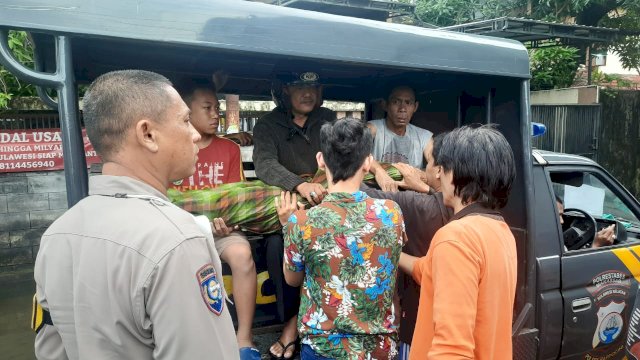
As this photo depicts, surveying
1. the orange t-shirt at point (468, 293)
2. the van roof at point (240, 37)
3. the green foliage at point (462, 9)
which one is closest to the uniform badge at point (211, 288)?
the orange t-shirt at point (468, 293)

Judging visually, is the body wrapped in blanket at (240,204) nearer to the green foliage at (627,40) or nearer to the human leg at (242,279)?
the human leg at (242,279)

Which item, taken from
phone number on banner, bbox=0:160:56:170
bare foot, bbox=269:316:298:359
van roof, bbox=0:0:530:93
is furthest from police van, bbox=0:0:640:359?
phone number on banner, bbox=0:160:56:170

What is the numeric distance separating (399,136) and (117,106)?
2281mm

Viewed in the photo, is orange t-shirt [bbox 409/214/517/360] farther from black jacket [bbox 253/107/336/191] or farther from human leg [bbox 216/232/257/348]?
black jacket [bbox 253/107/336/191]

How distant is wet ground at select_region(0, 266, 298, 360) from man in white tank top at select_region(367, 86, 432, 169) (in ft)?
11.8

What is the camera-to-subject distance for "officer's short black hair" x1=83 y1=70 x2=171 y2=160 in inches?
41.1

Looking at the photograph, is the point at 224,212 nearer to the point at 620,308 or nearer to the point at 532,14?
the point at 620,308

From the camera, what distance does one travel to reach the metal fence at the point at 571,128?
864 centimetres

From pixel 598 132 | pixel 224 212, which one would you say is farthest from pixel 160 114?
pixel 598 132

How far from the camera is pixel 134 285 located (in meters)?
0.90

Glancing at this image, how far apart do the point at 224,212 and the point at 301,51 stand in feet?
2.85

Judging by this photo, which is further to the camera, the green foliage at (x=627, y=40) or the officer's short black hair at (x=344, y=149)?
the green foliage at (x=627, y=40)

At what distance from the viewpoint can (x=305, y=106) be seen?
9.45 ft

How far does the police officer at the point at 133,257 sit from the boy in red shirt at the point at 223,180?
3.93 ft
